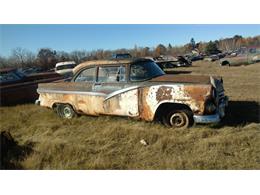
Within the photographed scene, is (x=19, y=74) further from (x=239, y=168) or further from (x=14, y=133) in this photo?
(x=239, y=168)

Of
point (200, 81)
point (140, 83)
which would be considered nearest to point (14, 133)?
point (140, 83)

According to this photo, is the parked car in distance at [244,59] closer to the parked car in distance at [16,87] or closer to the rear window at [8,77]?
the parked car in distance at [16,87]

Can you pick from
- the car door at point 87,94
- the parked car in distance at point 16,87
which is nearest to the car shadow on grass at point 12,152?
the car door at point 87,94

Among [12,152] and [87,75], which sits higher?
[87,75]

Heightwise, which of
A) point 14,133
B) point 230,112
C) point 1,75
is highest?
point 1,75

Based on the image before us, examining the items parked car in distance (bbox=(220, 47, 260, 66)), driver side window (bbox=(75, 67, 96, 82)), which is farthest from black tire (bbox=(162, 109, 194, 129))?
parked car in distance (bbox=(220, 47, 260, 66))

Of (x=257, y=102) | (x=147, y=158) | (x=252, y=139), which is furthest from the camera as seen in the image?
(x=257, y=102)

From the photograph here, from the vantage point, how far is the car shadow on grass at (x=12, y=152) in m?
4.57

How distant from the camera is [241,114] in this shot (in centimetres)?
678

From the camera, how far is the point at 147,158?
4.54 meters

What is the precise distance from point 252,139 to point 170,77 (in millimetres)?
2020

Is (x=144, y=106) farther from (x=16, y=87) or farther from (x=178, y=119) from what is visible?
(x=16, y=87)

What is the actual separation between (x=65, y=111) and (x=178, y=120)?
2.97m

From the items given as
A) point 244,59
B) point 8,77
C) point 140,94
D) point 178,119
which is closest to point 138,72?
point 140,94
